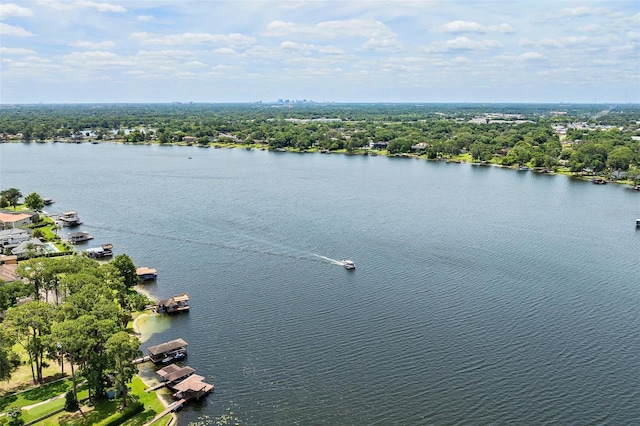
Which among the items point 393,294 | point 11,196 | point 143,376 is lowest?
point 143,376

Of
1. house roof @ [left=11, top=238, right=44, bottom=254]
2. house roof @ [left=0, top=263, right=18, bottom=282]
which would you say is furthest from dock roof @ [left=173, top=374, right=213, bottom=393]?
house roof @ [left=11, top=238, right=44, bottom=254]

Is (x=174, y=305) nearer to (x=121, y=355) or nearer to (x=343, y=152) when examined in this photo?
(x=121, y=355)

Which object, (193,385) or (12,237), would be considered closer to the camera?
(193,385)

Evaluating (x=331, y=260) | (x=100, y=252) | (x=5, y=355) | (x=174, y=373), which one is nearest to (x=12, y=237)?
→ (x=100, y=252)

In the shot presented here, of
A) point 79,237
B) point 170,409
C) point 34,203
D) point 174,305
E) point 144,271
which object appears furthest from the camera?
point 34,203

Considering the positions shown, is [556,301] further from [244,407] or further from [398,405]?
[244,407]

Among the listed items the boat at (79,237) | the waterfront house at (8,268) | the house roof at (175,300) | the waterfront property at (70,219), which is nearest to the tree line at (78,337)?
the house roof at (175,300)
